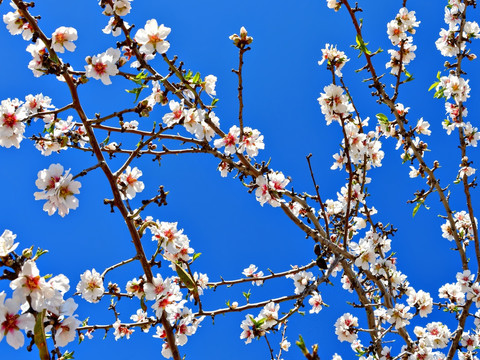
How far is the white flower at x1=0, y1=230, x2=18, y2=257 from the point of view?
5.58 feet

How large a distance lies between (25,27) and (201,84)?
58.2 inches

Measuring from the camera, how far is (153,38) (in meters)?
2.97

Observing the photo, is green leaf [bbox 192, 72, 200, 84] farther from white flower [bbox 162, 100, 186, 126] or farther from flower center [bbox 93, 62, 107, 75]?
flower center [bbox 93, 62, 107, 75]

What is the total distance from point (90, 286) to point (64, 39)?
192 centimetres

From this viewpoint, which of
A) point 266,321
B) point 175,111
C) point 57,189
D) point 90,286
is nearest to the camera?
point 57,189

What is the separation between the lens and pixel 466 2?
16.1 feet

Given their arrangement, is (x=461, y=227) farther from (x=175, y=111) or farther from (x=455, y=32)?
(x=175, y=111)

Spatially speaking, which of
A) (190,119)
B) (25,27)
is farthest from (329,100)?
(25,27)

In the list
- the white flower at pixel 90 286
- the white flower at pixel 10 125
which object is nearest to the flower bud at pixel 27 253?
the white flower at pixel 90 286

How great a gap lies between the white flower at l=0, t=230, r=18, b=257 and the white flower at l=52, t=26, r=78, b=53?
1.83m

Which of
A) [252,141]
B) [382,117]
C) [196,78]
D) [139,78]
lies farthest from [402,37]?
[139,78]

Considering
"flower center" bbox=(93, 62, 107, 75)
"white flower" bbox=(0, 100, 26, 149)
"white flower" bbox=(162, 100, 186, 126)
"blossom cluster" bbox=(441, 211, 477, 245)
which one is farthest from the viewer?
"blossom cluster" bbox=(441, 211, 477, 245)

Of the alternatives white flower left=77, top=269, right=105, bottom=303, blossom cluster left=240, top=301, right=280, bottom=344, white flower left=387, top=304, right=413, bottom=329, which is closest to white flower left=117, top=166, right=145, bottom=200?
white flower left=77, top=269, right=105, bottom=303

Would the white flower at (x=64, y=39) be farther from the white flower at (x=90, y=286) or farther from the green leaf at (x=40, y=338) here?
the green leaf at (x=40, y=338)
